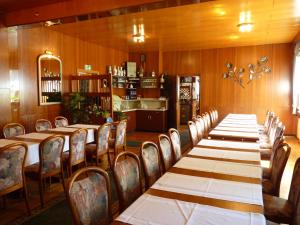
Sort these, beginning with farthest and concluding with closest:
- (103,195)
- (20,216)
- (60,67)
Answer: (60,67) < (20,216) < (103,195)

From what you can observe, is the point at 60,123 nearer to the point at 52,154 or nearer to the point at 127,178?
the point at 52,154

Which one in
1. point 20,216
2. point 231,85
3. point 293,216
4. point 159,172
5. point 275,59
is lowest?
point 20,216

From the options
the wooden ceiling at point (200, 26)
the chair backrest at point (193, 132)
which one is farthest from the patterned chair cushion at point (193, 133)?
the wooden ceiling at point (200, 26)

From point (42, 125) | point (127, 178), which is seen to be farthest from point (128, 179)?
point (42, 125)

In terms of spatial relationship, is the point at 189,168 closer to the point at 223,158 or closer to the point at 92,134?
the point at 223,158

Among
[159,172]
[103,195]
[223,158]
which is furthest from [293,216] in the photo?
[103,195]

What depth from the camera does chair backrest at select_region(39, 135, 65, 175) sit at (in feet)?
9.85

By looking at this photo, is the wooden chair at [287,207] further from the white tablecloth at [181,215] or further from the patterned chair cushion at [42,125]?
the patterned chair cushion at [42,125]

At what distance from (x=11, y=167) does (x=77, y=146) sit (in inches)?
41.5

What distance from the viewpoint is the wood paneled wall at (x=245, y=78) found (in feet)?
25.8

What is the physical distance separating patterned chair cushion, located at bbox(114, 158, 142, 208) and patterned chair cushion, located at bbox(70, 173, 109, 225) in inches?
6.1

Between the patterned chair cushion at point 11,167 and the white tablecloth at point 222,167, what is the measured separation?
1.71 metres

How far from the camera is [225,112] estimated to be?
8.69m

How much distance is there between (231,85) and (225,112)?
967 mm
